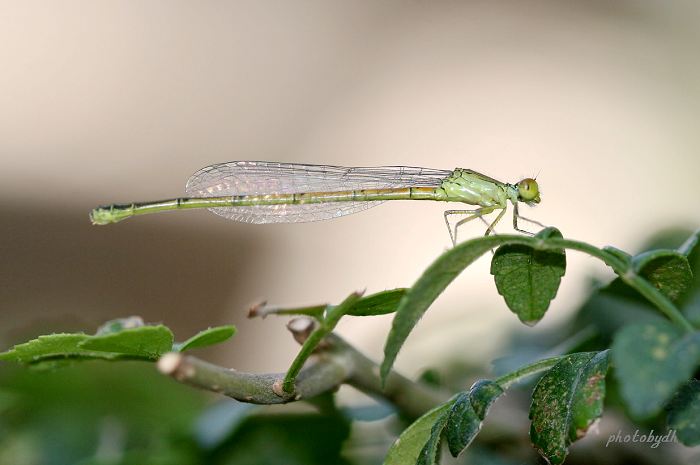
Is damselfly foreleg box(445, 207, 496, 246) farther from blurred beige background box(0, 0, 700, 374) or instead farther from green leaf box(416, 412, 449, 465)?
green leaf box(416, 412, 449, 465)

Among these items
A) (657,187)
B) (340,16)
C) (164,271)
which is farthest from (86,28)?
(657,187)

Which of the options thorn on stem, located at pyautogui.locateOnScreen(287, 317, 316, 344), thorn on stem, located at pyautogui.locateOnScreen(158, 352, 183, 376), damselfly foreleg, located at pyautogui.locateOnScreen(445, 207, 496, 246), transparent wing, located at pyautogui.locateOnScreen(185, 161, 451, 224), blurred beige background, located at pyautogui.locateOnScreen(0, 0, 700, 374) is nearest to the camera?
thorn on stem, located at pyautogui.locateOnScreen(158, 352, 183, 376)

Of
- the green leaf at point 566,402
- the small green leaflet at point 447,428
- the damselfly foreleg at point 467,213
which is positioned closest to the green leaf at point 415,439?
the small green leaflet at point 447,428

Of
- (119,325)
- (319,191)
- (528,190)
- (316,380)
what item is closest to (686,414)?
(316,380)

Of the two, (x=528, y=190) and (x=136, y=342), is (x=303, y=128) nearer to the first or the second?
(x=528, y=190)

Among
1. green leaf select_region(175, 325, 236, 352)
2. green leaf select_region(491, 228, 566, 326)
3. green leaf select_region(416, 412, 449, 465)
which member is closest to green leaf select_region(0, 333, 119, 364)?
green leaf select_region(175, 325, 236, 352)

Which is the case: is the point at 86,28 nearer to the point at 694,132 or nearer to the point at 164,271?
the point at 164,271
